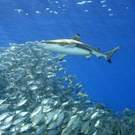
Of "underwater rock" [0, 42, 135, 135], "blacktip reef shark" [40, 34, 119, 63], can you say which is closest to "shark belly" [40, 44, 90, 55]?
"blacktip reef shark" [40, 34, 119, 63]

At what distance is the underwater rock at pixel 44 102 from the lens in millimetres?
7958

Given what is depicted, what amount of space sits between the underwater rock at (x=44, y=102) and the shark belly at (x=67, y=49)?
30 cm

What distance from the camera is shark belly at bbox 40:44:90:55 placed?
7.12 metres

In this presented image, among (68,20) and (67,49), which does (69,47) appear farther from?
(68,20)

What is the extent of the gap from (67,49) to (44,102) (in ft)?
7.31

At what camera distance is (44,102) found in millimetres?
9211

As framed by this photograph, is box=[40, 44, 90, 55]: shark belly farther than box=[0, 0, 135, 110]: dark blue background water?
No

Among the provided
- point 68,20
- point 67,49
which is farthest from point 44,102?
point 68,20

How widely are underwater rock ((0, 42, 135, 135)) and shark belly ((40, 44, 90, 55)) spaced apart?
30 cm

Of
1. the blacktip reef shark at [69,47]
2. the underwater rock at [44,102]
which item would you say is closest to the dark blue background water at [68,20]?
the underwater rock at [44,102]

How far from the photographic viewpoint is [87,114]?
9.12 metres

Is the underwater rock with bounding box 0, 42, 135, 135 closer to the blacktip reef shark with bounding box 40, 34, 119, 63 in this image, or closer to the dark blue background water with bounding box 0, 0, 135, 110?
the blacktip reef shark with bounding box 40, 34, 119, 63

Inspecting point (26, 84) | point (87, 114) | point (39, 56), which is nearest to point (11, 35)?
point (39, 56)

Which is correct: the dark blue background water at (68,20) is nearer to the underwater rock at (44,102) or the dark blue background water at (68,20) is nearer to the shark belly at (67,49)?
the underwater rock at (44,102)
